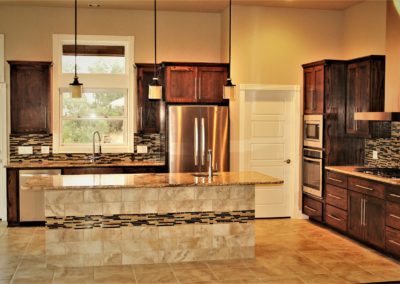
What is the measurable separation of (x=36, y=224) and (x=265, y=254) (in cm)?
336

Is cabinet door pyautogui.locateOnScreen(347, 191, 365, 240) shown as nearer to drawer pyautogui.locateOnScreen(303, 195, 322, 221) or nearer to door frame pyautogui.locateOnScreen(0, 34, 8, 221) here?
drawer pyautogui.locateOnScreen(303, 195, 322, 221)

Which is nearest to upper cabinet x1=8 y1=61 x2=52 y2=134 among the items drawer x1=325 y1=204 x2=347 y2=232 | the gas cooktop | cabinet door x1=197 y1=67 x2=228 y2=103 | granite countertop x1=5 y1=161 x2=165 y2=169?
granite countertop x1=5 y1=161 x2=165 y2=169

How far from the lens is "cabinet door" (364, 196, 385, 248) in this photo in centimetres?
607

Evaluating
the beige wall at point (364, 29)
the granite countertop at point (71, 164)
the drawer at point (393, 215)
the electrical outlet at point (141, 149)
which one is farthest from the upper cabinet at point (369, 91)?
the electrical outlet at point (141, 149)

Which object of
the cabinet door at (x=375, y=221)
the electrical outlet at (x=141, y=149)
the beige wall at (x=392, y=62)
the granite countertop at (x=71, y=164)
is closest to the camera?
the cabinet door at (x=375, y=221)

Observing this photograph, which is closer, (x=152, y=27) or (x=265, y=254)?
(x=265, y=254)

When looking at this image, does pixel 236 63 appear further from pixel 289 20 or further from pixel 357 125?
pixel 357 125

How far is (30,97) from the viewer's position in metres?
7.97

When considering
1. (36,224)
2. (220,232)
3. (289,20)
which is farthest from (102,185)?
(289,20)

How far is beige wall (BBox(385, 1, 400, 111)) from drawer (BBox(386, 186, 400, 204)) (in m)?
1.00

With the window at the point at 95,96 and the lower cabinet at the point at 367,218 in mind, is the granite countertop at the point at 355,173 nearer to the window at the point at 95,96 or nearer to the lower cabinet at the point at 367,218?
the lower cabinet at the point at 367,218

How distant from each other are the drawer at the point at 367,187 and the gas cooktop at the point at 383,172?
0.48 ft

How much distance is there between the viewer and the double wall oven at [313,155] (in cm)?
764

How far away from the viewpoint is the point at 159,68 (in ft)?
26.4
